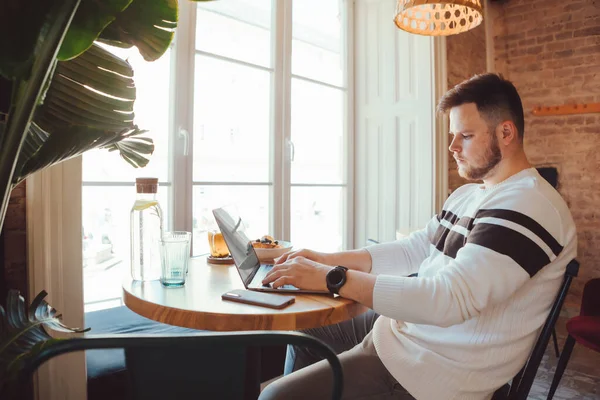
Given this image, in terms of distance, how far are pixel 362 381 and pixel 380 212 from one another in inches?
→ 94.6

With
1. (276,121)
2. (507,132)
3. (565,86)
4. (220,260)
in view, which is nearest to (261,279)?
(220,260)

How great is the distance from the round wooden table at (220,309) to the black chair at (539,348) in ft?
1.52

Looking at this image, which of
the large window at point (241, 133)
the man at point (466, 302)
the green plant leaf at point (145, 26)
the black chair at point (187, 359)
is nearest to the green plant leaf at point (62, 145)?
the green plant leaf at point (145, 26)

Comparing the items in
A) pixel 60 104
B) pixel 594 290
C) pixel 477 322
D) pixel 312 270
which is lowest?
pixel 594 290

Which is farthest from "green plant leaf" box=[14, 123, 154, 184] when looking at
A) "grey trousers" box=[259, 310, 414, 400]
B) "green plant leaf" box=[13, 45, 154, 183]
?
"grey trousers" box=[259, 310, 414, 400]

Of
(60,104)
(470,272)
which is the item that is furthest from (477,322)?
(60,104)

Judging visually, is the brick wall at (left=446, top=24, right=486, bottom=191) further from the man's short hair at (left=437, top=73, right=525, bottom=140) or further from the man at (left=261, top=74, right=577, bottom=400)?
the man at (left=261, top=74, right=577, bottom=400)

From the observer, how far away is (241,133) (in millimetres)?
2746

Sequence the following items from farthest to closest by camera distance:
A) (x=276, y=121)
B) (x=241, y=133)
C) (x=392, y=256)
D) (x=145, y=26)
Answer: (x=276, y=121)
(x=241, y=133)
(x=392, y=256)
(x=145, y=26)

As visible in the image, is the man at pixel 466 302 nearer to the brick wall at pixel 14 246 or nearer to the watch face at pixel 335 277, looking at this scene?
the watch face at pixel 335 277

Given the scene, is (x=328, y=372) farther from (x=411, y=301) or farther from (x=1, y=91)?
(x=1, y=91)

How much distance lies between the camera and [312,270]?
126 centimetres

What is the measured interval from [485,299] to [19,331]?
1017 mm

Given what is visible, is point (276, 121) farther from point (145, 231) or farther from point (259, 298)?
point (259, 298)
